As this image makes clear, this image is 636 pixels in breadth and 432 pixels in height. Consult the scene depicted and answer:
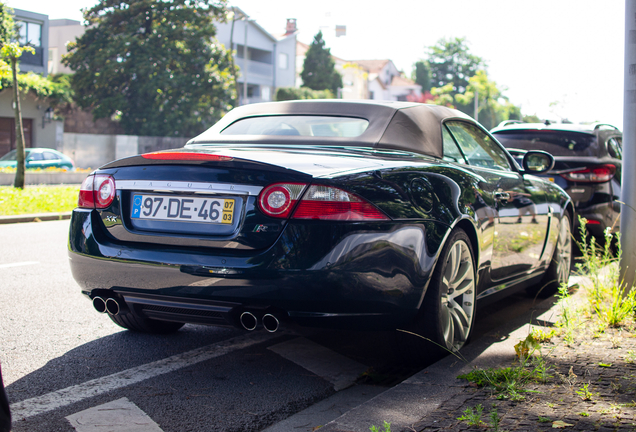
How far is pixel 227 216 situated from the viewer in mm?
3115

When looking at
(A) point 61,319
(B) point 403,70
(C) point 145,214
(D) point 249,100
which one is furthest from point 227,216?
(B) point 403,70

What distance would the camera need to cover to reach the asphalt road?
302 cm

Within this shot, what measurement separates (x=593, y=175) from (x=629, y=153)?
3178mm

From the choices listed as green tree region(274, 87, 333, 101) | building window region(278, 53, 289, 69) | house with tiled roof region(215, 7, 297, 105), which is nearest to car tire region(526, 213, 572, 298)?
green tree region(274, 87, 333, 101)

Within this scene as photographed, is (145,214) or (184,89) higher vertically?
(184,89)

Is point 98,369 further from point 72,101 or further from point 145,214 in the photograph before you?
point 72,101

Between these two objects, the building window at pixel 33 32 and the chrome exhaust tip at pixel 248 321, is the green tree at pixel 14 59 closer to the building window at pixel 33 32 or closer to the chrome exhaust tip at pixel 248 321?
the chrome exhaust tip at pixel 248 321

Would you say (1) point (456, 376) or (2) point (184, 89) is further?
(2) point (184, 89)

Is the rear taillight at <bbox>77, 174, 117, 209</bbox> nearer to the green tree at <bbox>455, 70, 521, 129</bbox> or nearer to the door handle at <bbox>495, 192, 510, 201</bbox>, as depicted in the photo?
the door handle at <bbox>495, 192, 510, 201</bbox>

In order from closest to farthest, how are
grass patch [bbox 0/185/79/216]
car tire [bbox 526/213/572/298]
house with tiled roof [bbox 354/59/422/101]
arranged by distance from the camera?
car tire [bbox 526/213/572/298]
grass patch [bbox 0/185/79/216]
house with tiled roof [bbox 354/59/422/101]

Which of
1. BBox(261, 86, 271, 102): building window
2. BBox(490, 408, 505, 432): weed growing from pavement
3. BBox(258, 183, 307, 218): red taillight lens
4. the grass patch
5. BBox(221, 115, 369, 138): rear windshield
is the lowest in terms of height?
the grass patch

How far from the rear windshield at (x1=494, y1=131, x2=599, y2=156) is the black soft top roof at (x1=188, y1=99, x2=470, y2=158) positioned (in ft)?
11.8

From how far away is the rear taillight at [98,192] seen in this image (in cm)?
347

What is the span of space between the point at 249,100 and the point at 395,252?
54285 millimetres
